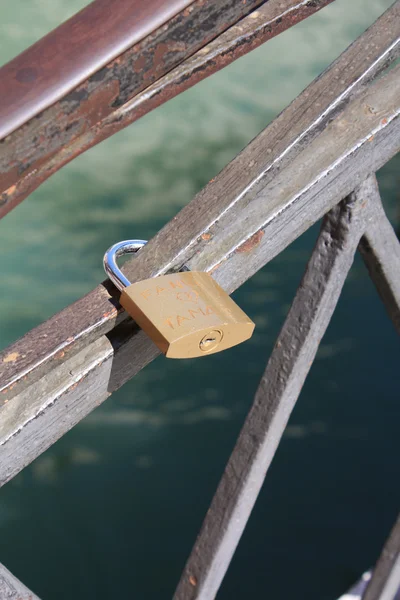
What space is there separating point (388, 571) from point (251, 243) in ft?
1.79

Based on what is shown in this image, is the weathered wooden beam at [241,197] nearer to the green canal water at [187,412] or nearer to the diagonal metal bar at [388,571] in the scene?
the diagonal metal bar at [388,571]

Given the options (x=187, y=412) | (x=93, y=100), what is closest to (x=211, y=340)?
(x=93, y=100)

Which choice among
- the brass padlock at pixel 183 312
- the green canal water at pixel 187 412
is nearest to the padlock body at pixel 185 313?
the brass padlock at pixel 183 312

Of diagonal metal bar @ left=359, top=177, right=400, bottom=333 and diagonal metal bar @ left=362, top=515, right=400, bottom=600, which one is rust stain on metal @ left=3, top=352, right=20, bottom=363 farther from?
diagonal metal bar @ left=362, top=515, right=400, bottom=600

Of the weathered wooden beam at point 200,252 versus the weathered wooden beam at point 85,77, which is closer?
the weathered wooden beam at point 85,77

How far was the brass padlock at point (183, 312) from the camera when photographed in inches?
25.2

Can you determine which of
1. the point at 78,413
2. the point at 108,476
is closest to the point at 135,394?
the point at 108,476

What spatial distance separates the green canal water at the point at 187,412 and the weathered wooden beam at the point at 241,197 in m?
1.84

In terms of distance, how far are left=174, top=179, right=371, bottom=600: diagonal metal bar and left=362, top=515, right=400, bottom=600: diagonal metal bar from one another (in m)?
0.26

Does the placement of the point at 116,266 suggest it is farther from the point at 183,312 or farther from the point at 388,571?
the point at 388,571

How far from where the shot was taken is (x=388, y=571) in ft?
3.42

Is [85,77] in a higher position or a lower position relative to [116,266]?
higher

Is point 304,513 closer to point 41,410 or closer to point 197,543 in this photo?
point 197,543

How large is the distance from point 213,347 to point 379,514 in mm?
2005
